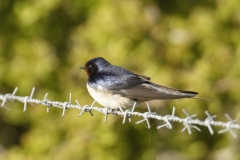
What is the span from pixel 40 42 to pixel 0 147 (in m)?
1.56

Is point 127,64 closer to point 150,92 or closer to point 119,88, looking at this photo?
point 119,88

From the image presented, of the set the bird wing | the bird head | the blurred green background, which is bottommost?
the bird wing

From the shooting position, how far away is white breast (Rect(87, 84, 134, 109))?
3.77 meters

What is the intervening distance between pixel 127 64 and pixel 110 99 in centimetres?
231

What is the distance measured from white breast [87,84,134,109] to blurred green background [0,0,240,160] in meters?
2.03

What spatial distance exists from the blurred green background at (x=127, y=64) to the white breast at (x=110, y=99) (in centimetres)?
203

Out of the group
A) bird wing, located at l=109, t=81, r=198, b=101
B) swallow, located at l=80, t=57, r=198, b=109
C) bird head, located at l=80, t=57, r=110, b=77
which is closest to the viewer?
bird wing, located at l=109, t=81, r=198, b=101

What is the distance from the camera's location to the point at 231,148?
6.46 meters

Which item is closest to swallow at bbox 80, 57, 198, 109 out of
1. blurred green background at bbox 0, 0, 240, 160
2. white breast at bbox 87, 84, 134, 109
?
white breast at bbox 87, 84, 134, 109

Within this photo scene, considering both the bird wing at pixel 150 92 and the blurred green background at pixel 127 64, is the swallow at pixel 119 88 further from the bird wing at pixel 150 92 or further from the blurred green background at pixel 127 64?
the blurred green background at pixel 127 64

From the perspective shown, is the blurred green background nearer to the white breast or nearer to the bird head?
the bird head

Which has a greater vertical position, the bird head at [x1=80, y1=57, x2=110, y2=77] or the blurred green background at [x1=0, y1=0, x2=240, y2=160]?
the blurred green background at [x1=0, y1=0, x2=240, y2=160]

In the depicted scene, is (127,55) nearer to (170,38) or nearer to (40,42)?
(170,38)

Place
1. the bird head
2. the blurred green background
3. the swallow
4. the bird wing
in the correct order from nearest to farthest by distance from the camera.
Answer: the bird wing
the swallow
the bird head
the blurred green background
